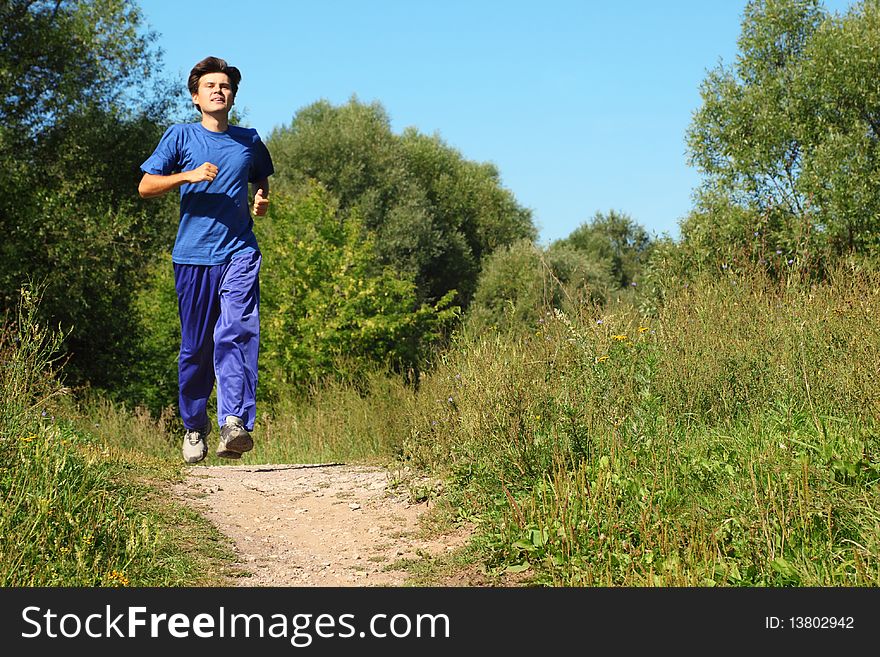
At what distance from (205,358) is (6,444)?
1.33 metres

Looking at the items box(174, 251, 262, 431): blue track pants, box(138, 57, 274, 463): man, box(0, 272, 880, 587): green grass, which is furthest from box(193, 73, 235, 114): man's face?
box(0, 272, 880, 587): green grass

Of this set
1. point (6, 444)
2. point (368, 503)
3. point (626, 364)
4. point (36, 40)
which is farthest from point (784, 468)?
point (36, 40)

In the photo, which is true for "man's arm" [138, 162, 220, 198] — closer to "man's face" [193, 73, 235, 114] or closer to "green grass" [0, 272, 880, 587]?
"man's face" [193, 73, 235, 114]

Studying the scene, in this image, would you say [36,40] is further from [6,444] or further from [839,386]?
[839,386]

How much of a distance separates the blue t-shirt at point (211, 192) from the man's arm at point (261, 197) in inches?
2.0

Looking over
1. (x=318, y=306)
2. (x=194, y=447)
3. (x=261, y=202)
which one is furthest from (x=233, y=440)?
(x=318, y=306)

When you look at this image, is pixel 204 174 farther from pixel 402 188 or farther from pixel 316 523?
pixel 402 188

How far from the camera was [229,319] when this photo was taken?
225 inches

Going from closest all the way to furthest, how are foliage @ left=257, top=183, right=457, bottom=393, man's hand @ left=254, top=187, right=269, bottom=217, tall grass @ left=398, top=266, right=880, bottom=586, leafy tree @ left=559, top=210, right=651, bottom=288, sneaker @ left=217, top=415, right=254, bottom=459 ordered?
tall grass @ left=398, top=266, right=880, bottom=586 < sneaker @ left=217, top=415, right=254, bottom=459 < man's hand @ left=254, top=187, right=269, bottom=217 < foliage @ left=257, top=183, right=457, bottom=393 < leafy tree @ left=559, top=210, right=651, bottom=288

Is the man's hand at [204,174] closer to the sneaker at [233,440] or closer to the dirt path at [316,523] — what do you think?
the sneaker at [233,440]

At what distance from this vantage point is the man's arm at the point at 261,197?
5.69 m

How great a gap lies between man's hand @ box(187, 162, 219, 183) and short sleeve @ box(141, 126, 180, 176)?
55 cm

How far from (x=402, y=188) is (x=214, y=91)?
32.9m

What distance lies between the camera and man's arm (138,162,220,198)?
527 cm
